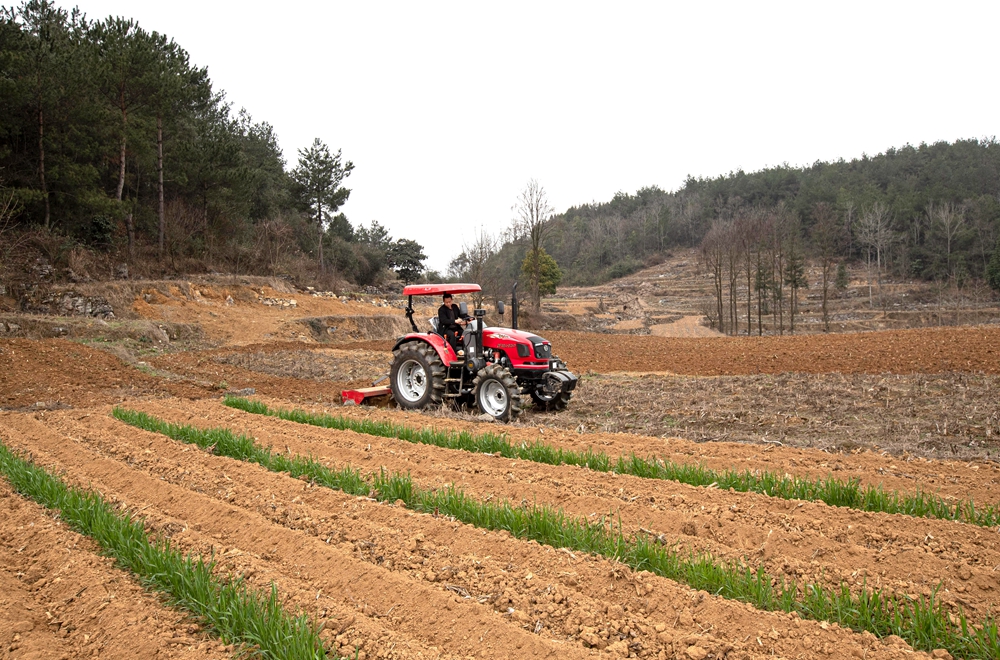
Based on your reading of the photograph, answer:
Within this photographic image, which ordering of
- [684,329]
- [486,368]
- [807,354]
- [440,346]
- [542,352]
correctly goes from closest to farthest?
[486,368]
[542,352]
[440,346]
[807,354]
[684,329]

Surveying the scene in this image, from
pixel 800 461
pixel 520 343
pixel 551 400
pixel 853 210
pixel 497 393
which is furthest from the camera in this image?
pixel 853 210

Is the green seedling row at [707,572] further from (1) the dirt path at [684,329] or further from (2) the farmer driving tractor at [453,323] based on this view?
(1) the dirt path at [684,329]

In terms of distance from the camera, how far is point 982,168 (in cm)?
7175

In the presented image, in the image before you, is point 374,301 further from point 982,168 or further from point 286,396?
Answer: point 982,168

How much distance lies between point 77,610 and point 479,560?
2.38 meters

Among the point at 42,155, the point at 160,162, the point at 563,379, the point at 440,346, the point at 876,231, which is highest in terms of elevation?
the point at 160,162

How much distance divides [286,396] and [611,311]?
40570mm

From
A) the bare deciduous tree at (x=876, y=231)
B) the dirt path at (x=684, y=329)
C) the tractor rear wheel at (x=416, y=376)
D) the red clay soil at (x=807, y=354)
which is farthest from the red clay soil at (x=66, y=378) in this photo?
the bare deciduous tree at (x=876, y=231)

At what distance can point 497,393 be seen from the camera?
9.36m

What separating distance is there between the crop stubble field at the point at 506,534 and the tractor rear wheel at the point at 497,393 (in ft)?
1.36

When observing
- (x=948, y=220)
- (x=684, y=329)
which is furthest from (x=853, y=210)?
(x=684, y=329)

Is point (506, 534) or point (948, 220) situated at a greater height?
point (948, 220)

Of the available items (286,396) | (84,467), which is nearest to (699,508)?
(84,467)

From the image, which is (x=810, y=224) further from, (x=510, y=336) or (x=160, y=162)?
(x=510, y=336)
